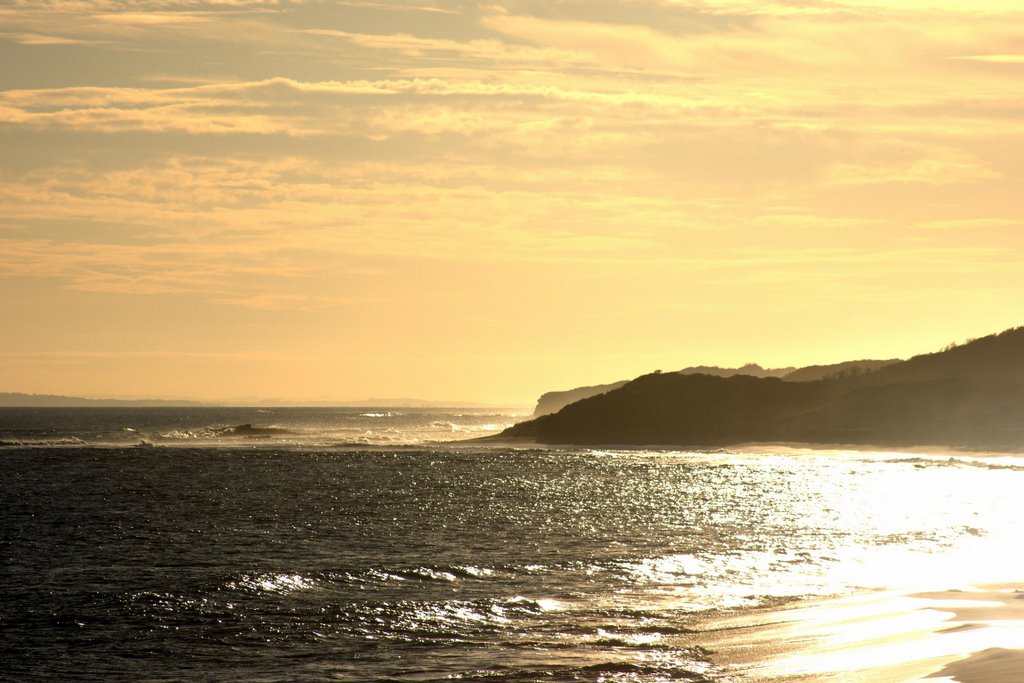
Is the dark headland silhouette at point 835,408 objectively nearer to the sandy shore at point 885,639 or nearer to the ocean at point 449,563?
the ocean at point 449,563

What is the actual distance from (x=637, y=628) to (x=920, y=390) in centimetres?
10557

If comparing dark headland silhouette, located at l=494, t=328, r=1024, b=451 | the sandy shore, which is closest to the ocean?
the sandy shore

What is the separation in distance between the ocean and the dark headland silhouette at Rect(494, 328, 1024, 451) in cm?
3167

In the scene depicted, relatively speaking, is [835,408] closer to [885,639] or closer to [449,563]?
[449,563]

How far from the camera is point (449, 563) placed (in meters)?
39.7

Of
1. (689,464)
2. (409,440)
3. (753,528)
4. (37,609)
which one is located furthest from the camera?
(409,440)

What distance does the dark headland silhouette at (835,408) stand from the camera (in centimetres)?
11488

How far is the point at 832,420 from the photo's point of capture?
415 feet

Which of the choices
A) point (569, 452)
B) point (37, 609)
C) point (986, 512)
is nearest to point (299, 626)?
point (37, 609)

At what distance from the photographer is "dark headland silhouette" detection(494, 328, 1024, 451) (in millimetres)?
114875

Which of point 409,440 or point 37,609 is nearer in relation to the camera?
point 37,609

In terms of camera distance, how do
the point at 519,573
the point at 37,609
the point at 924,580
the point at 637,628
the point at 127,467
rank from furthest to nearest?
1. the point at 127,467
2. the point at 519,573
3. the point at 924,580
4. the point at 37,609
5. the point at 637,628

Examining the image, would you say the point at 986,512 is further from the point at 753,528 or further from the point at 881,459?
the point at 881,459

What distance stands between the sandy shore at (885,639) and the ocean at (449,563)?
103cm
